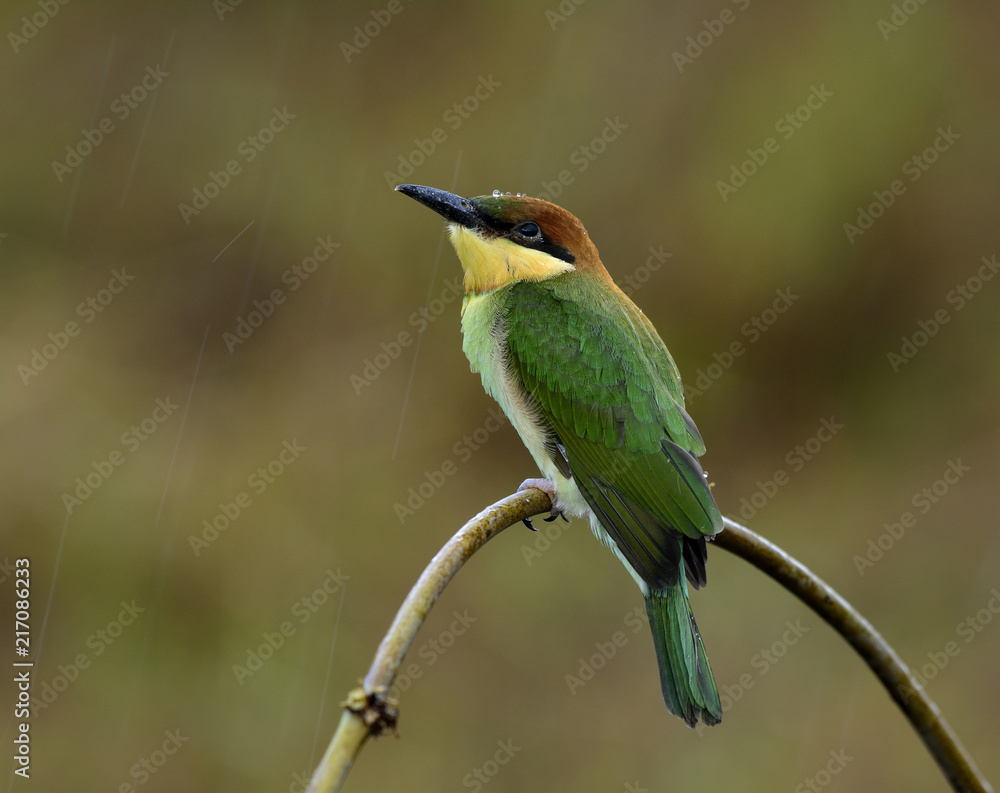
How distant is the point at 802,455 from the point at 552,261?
3.95m

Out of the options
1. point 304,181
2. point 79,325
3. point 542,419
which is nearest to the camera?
point 542,419

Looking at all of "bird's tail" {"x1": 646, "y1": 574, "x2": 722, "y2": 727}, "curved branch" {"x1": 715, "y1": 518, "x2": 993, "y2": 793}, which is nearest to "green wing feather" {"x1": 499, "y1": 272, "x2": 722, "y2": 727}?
"bird's tail" {"x1": 646, "y1": 574, "x2": 722, "y2": 727}

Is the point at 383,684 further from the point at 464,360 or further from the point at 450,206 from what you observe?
the point at 464,360

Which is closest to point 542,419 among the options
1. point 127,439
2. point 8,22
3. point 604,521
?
point 604,521

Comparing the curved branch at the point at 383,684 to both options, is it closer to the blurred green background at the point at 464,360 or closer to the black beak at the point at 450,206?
the black beak at the point at 450,206

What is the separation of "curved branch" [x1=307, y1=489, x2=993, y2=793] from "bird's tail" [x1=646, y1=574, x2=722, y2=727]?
322mm

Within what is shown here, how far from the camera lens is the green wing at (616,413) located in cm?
273

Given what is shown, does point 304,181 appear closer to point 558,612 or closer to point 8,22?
point 8,22

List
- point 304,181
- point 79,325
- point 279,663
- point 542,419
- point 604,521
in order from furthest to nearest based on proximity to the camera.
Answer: point 304,181 → point 79,325 → point 279,663 → point 542,419 → point 604,521

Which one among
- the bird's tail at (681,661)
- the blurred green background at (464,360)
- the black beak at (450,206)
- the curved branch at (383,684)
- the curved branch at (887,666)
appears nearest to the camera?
the curved branch at (383,684)

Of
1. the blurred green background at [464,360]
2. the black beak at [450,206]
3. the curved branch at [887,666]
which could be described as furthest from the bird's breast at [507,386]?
the blurred green background at [464,360]

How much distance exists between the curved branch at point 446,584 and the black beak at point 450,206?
91cm

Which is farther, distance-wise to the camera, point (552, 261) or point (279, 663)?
point (279, 663)

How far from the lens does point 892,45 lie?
21.7ft
